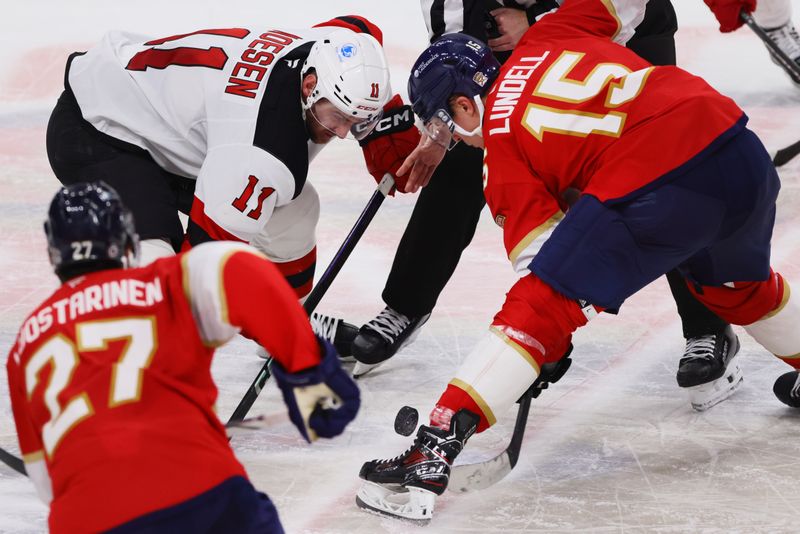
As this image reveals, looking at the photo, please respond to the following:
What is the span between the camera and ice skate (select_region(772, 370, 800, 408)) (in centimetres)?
302

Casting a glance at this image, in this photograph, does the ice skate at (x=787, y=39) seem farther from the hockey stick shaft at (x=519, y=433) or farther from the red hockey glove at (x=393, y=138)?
the hockey stick shaft at (x=519, y=433)

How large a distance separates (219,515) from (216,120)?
145cm

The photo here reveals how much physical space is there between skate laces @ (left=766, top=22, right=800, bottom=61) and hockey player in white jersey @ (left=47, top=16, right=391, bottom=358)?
6.34 feet

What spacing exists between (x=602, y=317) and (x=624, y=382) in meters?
0.50

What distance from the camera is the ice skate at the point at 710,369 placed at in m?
3.08

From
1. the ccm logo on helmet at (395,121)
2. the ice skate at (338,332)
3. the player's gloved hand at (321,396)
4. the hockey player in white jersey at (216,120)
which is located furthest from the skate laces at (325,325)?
the player's gloved hand at (321,396)

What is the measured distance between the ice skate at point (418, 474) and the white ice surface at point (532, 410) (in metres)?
0.04

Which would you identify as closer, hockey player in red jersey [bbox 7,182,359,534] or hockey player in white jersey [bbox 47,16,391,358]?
hockey player in red jersey [bbox 7,182,359,534]

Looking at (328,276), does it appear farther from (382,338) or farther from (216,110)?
(216,110)

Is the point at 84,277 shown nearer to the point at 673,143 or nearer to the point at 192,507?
the point at 192,507

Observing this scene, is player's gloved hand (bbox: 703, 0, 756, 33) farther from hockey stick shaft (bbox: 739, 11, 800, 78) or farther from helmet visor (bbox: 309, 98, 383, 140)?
hockey stick shaft (bbox: 739, 11, 800, 78)

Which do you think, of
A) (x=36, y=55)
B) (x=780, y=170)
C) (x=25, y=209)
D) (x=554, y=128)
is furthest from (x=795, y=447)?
(x=36, y=55)

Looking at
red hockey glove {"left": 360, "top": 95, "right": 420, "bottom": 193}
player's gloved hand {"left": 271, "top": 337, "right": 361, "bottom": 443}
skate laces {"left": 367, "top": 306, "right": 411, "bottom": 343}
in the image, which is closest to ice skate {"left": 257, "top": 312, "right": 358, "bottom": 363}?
skate laces {"left": 367, "top": 306, "right": 411, "bottom": 343}

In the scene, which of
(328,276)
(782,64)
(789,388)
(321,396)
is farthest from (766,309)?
(782,64)
